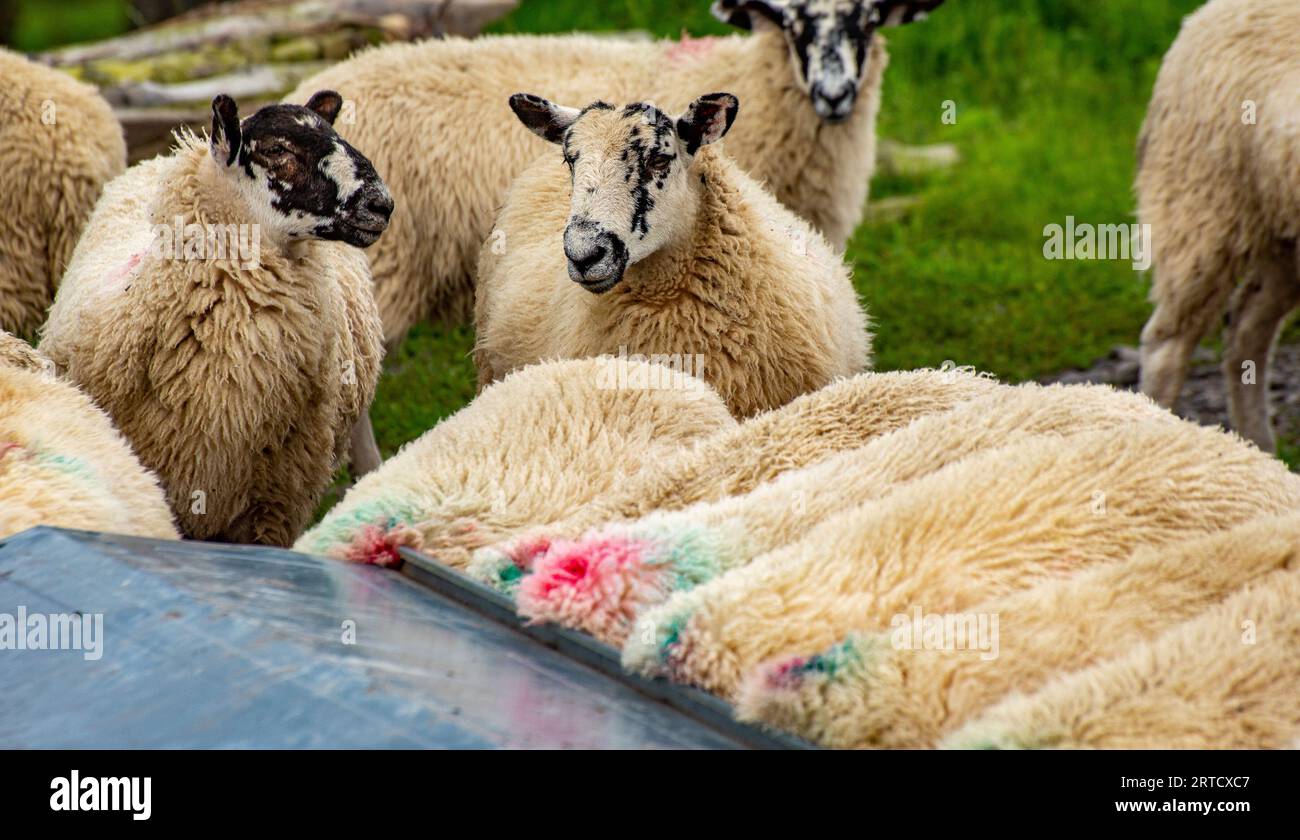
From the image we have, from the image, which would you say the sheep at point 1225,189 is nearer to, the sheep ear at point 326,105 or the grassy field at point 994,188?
the grassy field at point 994,188

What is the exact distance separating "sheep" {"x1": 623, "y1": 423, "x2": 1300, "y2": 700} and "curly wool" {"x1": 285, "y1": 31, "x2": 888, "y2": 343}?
343cm

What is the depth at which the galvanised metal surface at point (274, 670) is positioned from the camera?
7.39ft

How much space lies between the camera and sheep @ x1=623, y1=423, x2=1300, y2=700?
255cm

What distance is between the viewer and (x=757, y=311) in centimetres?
453

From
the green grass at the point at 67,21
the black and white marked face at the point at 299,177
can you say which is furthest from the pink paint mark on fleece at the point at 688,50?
the green grass at the point at 67,21

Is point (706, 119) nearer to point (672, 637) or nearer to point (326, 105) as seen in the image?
point (326, 105)

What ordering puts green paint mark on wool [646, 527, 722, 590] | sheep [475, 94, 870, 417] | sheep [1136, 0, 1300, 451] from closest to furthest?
green paint mark on wool [646, 527, 722, 590] → sheep [475, 94, 870, 417] → sheep [1136, 0, 1300, 451]

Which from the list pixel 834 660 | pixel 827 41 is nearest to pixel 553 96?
pixel 827 41

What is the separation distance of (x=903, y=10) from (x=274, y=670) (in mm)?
4917

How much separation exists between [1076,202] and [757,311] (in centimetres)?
586

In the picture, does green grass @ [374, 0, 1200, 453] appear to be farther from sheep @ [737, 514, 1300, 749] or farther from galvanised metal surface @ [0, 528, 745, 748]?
sheep @ [737, 514, 1300, 749]

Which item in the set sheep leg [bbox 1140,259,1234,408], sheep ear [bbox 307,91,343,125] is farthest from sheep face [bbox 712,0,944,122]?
sheep ear [bbox 307,91,343,125]
